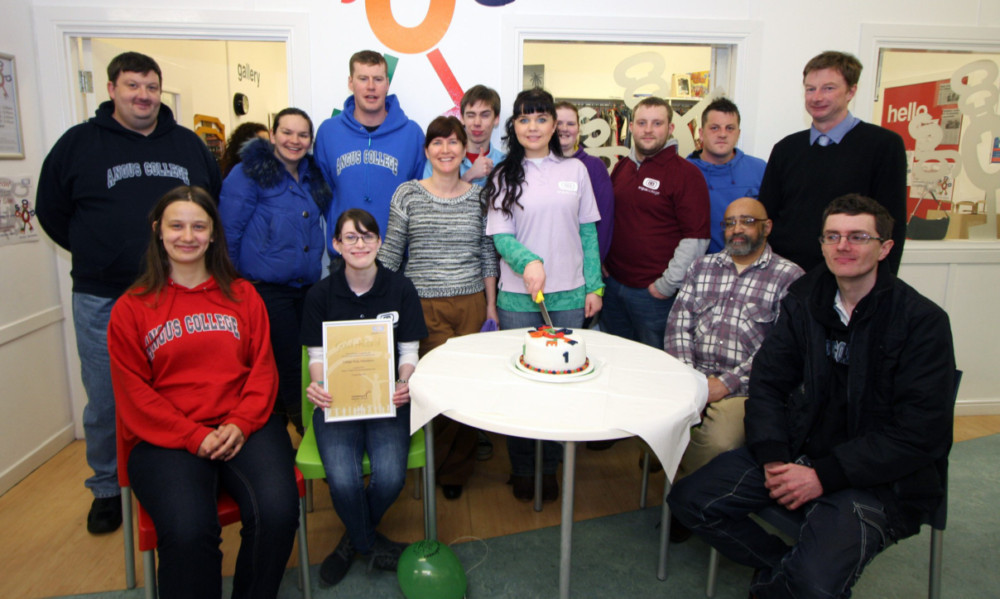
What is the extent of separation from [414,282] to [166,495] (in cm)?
119

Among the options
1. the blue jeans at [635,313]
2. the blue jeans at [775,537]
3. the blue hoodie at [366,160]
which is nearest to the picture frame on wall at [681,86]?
the blue jeans at [635,313]

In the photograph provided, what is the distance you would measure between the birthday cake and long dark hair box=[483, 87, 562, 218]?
77cm

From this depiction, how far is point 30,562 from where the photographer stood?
2.23m

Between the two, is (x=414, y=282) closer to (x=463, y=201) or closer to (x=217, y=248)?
(x=463, y=201)

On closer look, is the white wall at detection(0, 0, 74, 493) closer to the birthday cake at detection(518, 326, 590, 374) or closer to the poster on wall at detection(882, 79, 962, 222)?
the birthday cake at detection(518, 326, 590, 374)

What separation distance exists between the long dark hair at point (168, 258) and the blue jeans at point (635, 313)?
67.4 inches

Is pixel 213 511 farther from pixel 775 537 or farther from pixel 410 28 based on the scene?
pixel 410 28

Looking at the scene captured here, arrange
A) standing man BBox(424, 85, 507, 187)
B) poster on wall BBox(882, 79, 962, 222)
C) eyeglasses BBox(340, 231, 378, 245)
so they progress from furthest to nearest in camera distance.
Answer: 1. poster on wall BBox(882, 79, 962, 222)
2. standing man BBox(424, 85, 507, 187)
3. eyeglasses BBox(340, 231, 378, 245)

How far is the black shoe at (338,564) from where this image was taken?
210 centimetres

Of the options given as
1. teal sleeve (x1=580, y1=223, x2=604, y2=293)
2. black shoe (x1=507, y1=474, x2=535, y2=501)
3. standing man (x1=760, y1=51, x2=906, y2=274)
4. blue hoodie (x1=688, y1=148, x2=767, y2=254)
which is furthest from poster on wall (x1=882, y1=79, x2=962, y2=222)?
black shoe (x1=507, y1=474, x2=535, y2=501)

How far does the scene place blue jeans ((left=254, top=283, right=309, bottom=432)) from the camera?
8.75ft

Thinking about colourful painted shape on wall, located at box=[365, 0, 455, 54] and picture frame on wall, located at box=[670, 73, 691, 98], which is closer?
colourful painted shape on wall, located at box=[365, 0, 455, 54]

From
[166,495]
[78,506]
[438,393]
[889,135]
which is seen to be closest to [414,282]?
[438,393]

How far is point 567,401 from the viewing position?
169cm
